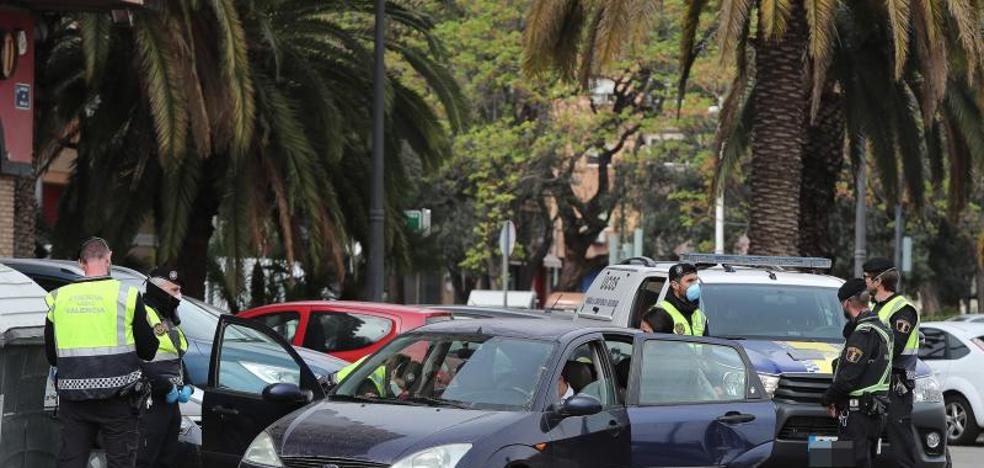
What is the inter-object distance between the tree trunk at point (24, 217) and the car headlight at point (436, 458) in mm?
14079

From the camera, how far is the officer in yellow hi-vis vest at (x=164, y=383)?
975cm

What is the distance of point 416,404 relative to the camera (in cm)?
901

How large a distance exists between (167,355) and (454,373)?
71.1 inches

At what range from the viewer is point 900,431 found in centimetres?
1154

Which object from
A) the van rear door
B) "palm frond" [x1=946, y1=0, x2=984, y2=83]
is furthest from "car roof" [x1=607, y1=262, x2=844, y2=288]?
"palm frond" [x1=946, y1=0, x2=984, y2=83]

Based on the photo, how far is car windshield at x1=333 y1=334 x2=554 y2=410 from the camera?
29.6 feet

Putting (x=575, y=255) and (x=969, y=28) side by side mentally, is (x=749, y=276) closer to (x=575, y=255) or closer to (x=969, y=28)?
(x=969, y=28)

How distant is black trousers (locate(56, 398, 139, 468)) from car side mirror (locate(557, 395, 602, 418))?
235 cm

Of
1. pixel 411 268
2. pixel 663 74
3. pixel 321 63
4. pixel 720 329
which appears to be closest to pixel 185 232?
pixel 321 63

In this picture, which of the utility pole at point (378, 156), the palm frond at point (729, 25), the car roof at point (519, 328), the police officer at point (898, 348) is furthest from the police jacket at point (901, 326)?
the utility pole at point (378, 156)

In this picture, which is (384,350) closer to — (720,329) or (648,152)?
(720,329)

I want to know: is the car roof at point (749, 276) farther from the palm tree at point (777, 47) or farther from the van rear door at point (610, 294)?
the palm tree at point (777, 47)

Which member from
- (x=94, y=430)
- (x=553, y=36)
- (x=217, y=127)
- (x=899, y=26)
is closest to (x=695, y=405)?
→ (x=94, y=430)

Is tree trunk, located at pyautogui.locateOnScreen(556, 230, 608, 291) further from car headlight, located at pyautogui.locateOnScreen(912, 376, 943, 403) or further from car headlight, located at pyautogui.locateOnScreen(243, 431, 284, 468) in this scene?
car headlight, located at pyautogui.locateOnScreen(243, 431, 284, 468)
